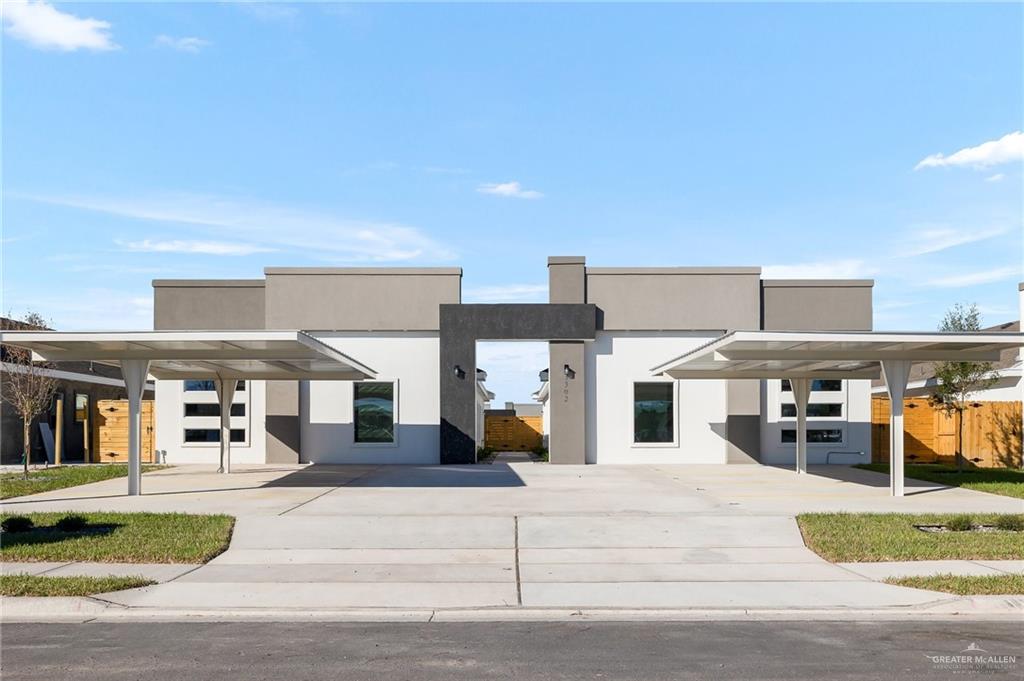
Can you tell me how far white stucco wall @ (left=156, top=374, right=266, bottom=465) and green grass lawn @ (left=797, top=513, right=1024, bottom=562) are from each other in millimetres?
20518

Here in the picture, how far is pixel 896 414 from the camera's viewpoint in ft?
67.6

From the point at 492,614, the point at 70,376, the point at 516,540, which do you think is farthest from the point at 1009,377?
the point at 70,376

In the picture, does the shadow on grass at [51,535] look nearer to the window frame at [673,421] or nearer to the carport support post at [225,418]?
the carport support post at [225,418]

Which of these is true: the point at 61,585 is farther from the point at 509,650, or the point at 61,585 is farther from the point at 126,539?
the point at 509,650

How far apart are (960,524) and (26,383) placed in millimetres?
27251

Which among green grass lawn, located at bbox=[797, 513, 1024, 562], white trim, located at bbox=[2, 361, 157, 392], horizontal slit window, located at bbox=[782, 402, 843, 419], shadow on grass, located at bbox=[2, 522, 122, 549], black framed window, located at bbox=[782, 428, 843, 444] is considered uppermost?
white trim, located at bbox=[2, 361, 157, 392]

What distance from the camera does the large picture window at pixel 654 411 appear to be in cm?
3077

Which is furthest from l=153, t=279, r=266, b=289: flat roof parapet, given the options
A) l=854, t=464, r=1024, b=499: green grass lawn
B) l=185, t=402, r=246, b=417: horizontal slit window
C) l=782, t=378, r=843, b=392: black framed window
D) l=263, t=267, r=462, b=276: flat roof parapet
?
l=854, t=464, r=1024, b=499: green grass lawn

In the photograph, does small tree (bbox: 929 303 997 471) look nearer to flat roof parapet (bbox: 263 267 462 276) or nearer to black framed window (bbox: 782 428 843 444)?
black framed window (bbox: 782 428 843 444)

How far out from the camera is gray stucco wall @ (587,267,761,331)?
30688 millimetres

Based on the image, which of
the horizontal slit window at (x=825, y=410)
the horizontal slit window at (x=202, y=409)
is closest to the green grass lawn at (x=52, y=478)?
the horizontal slit window at (x=202, y=409)

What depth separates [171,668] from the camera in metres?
8.02

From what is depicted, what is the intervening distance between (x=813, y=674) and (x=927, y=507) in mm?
11894

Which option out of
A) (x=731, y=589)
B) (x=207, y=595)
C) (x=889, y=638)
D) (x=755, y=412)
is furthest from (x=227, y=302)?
(x=889, y=638)
